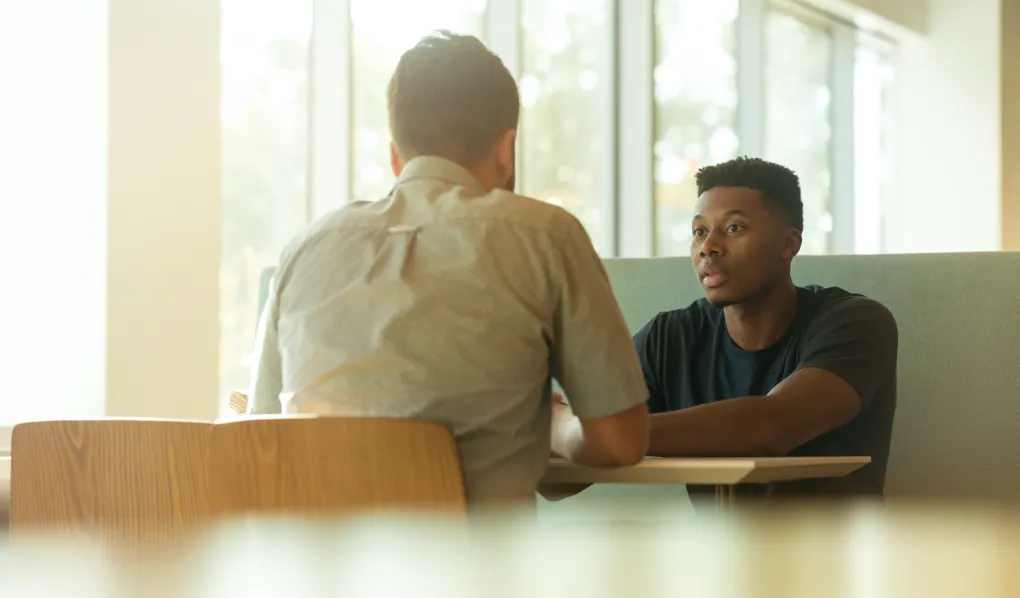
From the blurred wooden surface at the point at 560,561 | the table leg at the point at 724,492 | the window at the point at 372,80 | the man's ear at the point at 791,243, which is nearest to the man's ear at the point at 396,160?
the table leg at the point at 724,492

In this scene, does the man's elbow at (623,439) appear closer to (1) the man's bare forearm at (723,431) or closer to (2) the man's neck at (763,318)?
(1) the man's bare forearm at (723,431)

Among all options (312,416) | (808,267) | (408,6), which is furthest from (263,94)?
(312,416)

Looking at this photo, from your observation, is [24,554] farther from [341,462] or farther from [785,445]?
[785,445]

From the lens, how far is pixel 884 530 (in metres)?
0.17

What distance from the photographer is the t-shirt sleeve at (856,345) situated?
216cm

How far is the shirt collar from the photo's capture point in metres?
1.65

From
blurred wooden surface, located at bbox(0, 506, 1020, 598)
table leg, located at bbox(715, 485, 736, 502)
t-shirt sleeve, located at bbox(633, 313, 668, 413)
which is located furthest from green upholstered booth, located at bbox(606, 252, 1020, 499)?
blurred wooden surface, located at bbox(0, 506, 1020, 598)

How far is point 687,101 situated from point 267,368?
6064 millimetres

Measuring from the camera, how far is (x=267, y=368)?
172 cm

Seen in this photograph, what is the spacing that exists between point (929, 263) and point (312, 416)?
1.85 m

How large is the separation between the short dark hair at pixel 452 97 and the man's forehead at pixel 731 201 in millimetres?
946

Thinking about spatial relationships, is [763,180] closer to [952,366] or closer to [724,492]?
[952,366]

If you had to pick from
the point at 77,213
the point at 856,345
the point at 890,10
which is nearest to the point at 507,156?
the point at 856,345

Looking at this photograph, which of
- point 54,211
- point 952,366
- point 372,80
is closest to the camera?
point 952,366
